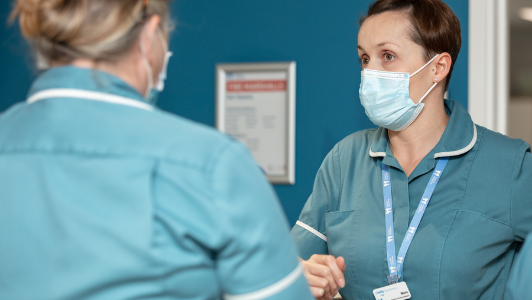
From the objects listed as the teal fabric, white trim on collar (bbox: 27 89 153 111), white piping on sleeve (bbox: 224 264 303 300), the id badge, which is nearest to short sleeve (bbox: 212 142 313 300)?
white piping on sleeve (bbox: 224 264 303 300)

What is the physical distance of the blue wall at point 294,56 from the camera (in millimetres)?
2367

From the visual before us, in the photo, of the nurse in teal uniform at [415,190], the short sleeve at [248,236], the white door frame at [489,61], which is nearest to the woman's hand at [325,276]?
the nurse in teal uniform at [415,190]

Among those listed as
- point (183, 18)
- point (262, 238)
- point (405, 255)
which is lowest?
point (405, 255)

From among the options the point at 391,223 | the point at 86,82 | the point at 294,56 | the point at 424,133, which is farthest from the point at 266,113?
the point at 86,82

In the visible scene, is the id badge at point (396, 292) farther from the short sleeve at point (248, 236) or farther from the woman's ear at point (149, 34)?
the woman's ear at point (149, 34)

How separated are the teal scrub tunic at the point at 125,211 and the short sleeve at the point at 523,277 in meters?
0.49

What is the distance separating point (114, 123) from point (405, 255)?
1041mm

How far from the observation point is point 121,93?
75 centimetres

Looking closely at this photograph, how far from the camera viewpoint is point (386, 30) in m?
1.62

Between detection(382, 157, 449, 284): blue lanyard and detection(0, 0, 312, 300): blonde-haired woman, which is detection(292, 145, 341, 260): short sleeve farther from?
detection(0, 0, 312, 300): blonde-haired woman

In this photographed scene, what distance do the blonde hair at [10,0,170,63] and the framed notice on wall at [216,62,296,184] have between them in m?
1.63

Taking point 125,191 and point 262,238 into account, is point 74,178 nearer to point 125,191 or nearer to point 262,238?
point 125,191

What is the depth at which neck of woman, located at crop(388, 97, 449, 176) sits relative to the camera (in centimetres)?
164

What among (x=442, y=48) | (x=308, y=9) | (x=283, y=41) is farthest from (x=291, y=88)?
(x=442, y=48)
